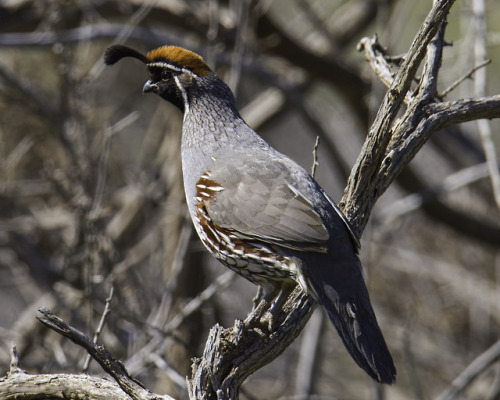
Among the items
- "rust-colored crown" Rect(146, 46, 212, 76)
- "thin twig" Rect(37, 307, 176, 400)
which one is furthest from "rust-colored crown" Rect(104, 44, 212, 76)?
"thin twig" Rect(37, 307, 176, 400)

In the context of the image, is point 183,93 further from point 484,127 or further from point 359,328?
point 484,127

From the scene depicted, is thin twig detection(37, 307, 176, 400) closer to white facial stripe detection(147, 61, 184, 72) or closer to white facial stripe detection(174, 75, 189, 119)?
white facial stripe detection(174, 75, 189, 119)

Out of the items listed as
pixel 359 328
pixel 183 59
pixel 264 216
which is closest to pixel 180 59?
pixel 183 59

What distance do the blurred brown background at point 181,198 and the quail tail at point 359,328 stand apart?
69.2 inches

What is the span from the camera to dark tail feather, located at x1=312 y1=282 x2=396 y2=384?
345cm

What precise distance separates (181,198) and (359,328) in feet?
15.0

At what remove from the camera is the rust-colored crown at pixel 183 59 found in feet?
15.6

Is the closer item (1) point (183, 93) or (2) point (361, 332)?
(2) point (361, 332)

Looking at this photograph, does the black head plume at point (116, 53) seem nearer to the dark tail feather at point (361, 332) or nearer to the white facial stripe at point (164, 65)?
the white facial stripe at point (164, 65)

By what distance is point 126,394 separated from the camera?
10.8ft

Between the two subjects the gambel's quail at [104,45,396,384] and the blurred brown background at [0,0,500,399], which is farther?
the blurred brown background at [0,0,500,399]

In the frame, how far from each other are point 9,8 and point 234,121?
4031 millimetres

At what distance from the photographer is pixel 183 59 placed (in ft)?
15.6

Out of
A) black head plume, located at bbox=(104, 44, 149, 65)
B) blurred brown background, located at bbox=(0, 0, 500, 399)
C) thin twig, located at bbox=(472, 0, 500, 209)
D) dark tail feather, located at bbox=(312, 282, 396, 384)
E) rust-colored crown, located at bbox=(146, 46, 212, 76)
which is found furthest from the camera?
blurred brown background, located at bbox=(0, 0, 500, 399)
